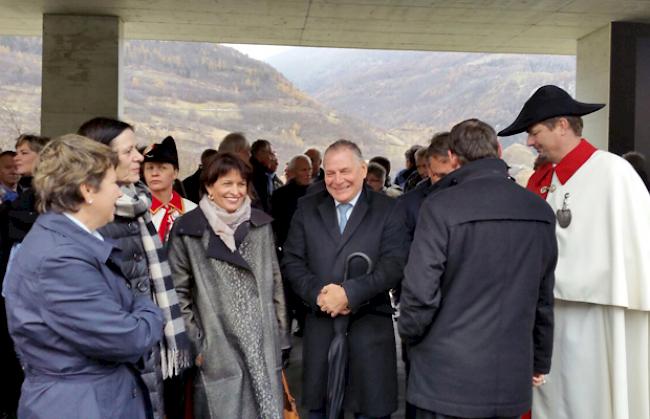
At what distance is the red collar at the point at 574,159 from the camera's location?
3.10 m

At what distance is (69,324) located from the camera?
1.93m

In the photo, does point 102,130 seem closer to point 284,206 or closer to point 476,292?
point 476,292

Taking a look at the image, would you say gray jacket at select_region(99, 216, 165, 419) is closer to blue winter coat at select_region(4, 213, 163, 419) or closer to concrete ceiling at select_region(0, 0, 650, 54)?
blue winter coat at select_region(4, 213, 163, 419)

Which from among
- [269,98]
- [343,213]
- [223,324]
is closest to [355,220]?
[343,213]

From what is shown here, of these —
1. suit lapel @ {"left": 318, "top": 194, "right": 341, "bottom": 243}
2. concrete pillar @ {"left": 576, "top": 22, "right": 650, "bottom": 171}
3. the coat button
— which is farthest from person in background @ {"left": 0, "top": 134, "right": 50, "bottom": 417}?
concrete pillar @ {"left": 576, "top": 22, "right": 650, "bottom": 171}

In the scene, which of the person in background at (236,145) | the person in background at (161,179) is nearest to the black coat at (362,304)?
the person in background at (161,179)

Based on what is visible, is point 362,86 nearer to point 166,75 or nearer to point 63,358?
point 166,75

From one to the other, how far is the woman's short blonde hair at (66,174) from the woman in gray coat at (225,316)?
89cm

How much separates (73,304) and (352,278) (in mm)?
1434

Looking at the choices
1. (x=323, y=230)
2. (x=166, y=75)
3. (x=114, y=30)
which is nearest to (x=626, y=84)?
(x=114, y=30)

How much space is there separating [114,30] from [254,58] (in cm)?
2559

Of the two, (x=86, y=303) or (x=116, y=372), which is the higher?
(x=86, y=303)

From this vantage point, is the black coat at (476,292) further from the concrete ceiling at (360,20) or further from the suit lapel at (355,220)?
the concrete ceiling at (360,20)

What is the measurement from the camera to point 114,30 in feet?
29.7
